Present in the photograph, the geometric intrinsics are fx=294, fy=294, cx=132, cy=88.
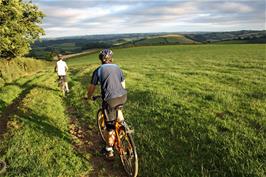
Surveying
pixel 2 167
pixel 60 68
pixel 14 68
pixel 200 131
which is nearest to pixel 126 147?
pixel 200 131

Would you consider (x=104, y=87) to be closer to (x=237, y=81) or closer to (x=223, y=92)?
(x=223, y=92)

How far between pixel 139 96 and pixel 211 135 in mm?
6930

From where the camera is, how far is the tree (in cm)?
2194

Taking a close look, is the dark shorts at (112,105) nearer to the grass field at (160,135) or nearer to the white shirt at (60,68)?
the grass field at (160,135)

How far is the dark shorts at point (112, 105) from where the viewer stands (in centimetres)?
762

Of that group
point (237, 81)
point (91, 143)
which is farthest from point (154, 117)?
point (237, 81)

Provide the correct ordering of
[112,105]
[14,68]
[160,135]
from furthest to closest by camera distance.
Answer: [14,68], [160,135], [112,105]

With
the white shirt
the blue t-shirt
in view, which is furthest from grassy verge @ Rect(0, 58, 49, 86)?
the blue t-shirt

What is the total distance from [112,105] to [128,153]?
4.23 ft

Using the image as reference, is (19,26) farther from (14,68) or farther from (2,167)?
(2,167)

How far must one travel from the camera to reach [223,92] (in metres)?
14.7

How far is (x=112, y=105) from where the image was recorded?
763 cm

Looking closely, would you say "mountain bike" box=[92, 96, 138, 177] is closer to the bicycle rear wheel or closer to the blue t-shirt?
the bicycle rear wheel

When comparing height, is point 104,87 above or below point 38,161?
above
